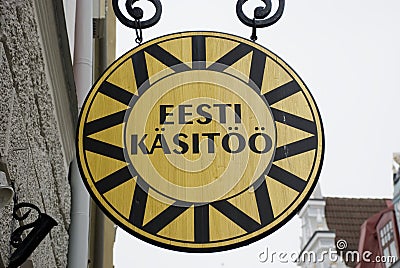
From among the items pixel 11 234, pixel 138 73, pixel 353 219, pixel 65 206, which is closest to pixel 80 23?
pixel 65 206

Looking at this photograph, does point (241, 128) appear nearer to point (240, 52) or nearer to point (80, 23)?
point (240, 52)

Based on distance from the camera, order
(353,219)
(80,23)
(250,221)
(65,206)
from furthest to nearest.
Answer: (353,219), (80,23), (65,206), (250,221)

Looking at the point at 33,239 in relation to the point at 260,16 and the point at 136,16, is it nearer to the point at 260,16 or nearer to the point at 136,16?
the point at 136,16

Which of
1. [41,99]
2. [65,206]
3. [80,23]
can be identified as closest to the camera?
[41,99]

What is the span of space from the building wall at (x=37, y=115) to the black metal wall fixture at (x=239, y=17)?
0.31 metres

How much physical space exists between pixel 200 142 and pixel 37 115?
27.2 inches

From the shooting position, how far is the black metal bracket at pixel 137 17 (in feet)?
12.3

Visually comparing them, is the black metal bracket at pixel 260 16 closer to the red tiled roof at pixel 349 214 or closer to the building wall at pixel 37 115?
the building wall at pixel 37 115

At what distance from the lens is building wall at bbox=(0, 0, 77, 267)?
2779 mm

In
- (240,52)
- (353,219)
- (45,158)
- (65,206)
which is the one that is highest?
(240,52)

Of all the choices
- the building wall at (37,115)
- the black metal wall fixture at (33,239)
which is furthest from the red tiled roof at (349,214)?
the black metal wall fixture at (33,239)

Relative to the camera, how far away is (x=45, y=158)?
358 centimetres

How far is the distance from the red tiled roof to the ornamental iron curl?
53.7 ft

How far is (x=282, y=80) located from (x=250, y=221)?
26.7 inches
